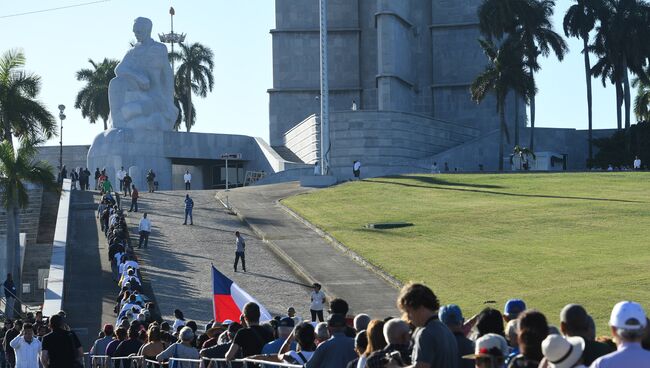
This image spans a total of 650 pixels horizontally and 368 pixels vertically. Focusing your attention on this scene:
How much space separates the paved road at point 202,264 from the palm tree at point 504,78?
78.3ft

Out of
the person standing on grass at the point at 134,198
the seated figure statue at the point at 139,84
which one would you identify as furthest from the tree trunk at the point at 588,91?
the person standing on grass at the point at 134,198

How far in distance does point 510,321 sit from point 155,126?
199 ft

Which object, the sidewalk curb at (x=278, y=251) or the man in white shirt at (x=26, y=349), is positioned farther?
the sidewalk curb at (x=278, y=251)

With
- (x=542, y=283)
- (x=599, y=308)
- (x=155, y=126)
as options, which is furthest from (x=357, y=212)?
(x=155, y=126)

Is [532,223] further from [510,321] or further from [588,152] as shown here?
[588,152]

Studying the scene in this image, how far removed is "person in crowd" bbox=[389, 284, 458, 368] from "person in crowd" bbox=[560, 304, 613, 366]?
2.28 feet

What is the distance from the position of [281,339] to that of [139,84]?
57628mm

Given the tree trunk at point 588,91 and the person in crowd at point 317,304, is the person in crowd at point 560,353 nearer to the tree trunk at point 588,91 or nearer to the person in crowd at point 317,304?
the person in crowd at point 317,304

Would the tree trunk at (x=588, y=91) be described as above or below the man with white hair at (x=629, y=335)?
above

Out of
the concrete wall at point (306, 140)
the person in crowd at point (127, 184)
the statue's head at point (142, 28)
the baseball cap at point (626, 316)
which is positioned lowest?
the baseball cap at point (626, 316)

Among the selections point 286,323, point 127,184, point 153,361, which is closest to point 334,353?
point 286,323

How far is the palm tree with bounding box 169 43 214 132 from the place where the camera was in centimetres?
8550

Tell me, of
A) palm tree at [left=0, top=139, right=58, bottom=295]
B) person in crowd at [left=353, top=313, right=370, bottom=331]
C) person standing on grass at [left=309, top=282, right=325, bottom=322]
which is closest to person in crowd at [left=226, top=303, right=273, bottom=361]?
person in crowd at [left=353, top=313, right=370, bottom=331]

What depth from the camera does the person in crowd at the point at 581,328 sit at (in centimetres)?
746
